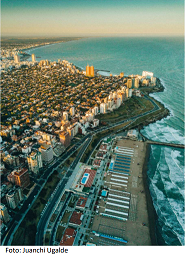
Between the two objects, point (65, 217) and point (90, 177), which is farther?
point (90, 177)

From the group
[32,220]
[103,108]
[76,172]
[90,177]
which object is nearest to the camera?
[32,220]

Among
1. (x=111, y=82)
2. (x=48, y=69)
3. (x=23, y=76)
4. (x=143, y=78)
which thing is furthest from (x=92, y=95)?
(x=48, y=69)

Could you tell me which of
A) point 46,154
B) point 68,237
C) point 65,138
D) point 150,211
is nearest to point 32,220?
point 68,237

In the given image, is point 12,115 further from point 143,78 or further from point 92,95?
point 143,78

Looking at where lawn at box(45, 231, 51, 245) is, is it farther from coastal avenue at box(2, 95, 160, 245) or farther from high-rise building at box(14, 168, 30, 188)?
high-rise building at box(14, 168, 30, 188)

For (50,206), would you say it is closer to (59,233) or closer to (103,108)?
(59,233)

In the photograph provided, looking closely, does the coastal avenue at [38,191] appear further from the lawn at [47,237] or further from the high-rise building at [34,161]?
the high-rise building at [34,161]

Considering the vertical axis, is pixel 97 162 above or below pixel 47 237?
above
